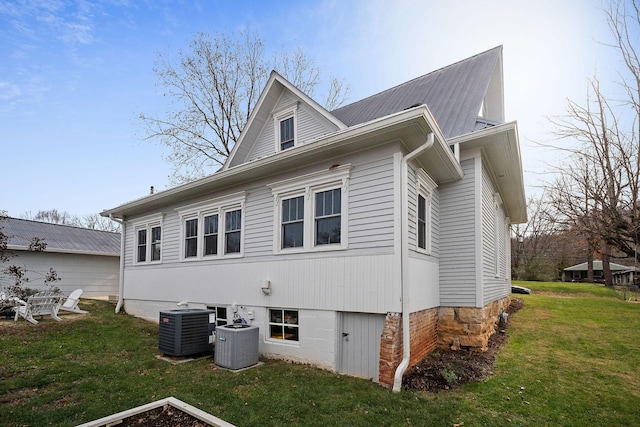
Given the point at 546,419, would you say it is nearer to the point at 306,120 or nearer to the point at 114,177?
the point at 306,120

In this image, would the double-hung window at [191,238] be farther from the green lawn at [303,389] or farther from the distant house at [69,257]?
the distant house at [69,257]

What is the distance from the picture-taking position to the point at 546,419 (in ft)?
15.0

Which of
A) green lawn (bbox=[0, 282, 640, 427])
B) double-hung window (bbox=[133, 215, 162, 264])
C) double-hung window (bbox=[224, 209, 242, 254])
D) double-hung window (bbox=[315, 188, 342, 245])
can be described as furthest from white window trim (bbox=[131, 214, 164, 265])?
double-hung window (bbox=[315, 188, 342, 245])

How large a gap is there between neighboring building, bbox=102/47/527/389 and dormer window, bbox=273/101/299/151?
0.04 metres

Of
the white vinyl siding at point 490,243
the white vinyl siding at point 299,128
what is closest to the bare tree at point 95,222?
the white vinyl siding at point 299,128

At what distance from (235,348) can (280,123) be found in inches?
242

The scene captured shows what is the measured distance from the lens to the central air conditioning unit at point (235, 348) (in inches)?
262

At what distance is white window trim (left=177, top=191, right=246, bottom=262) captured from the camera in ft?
28.8

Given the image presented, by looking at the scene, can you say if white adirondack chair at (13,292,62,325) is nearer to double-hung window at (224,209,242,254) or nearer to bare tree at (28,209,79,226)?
double-hung window at (224,209,242,254)

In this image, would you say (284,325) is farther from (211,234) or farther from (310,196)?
(211,234)

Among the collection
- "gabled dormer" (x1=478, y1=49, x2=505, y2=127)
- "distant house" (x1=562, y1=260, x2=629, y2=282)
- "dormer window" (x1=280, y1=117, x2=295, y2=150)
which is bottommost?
"distant house" (x1=562, y1=260, x2=629, y2=282)

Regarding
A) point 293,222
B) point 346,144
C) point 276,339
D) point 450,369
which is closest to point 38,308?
point 276,339

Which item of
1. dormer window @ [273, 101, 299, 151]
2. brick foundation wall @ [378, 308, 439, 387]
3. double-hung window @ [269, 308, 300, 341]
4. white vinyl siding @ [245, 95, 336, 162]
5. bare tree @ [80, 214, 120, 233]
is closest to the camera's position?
brick foundation wall @ [378, 308, 439, 387]

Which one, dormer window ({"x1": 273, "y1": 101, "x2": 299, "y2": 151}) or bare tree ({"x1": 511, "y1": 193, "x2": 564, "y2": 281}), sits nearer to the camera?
dormer window ({"x1": 273, "y1": 101, "x2": 299, "y2": 151})
